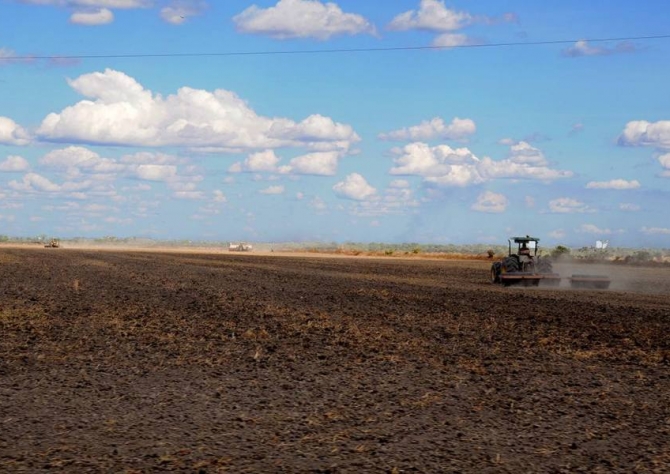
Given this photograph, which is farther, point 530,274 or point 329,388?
point 530,274

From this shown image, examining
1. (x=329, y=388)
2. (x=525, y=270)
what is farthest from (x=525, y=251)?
(x=329, y=388)

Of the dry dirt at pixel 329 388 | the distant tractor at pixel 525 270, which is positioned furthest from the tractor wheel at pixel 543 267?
the dry dirt at pixel 329 388

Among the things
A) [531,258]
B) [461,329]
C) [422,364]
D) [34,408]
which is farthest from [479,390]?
[531,258]

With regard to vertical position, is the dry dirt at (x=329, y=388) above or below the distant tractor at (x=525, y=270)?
below

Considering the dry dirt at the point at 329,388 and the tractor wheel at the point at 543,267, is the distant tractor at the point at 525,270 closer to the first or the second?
the tractor wheel at the point at 543,267

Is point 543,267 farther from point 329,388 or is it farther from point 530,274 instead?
point 329,388

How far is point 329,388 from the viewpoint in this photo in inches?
515

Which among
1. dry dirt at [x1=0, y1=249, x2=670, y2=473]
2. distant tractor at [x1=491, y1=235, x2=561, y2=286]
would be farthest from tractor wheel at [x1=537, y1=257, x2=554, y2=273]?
dry dirt at [x1=0, y1=249, x2=670, y2=473]

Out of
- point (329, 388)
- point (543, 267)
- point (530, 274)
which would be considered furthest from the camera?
point (543, 267)

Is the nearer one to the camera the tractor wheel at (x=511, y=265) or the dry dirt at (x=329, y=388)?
the dry dirt at (x=329, y=388)

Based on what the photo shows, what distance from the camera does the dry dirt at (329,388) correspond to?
30.4 ft

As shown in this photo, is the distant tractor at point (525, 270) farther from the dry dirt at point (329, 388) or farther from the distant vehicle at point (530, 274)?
the dry dirt at point (329, 388)

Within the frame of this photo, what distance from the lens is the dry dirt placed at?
926cm

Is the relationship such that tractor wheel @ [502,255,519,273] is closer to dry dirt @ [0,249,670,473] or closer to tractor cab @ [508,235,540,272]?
tractor cab @ [508,235,540,272]
